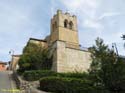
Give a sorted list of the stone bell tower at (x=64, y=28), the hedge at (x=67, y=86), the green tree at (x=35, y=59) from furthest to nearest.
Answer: the stone bell tower at (x=64, y=28), the green tree at (x=35, y=59), the hedge at (x=67, y=86)

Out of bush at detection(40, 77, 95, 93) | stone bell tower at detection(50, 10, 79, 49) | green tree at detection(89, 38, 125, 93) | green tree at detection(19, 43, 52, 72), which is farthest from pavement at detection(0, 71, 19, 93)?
stone bell tower at detection(50, 10, 79, 49)

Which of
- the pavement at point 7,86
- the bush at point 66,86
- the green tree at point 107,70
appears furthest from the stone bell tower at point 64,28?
the bush at point 66,86

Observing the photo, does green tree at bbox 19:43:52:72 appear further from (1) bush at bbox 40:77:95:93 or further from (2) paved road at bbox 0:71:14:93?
(1) bush at bbox 40:77:95:93

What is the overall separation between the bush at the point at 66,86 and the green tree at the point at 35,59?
11892mm

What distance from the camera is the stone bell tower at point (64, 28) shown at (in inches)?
2381

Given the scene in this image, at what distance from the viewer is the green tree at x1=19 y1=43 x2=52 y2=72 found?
39.8 m

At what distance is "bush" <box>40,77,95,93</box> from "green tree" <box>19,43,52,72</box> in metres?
11.9

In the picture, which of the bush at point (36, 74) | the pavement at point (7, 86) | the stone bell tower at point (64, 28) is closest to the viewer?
the pavement at point (7, 86)

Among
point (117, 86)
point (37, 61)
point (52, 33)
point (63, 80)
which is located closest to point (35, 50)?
point (37, 61)

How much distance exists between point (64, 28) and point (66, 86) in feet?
118

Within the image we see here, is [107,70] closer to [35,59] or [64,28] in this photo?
[35,59]

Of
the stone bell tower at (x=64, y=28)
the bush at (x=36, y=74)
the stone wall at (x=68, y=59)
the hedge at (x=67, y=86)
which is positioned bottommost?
the hedge at (x=67, y=86)

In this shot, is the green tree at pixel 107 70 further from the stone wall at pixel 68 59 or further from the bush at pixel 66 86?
the stone wall at pixel 68 59

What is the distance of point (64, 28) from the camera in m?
61.6
